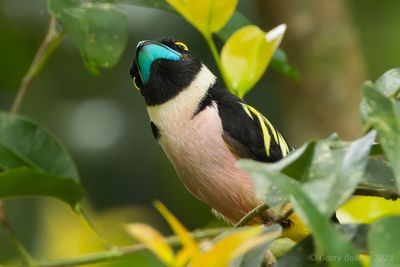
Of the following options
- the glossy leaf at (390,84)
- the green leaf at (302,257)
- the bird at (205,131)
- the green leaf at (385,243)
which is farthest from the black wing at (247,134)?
the green leaf at (385,243)

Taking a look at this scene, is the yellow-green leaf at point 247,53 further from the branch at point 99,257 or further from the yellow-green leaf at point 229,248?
the yellow-green leaf at point 229,248

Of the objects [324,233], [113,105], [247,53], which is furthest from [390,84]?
[113,105]

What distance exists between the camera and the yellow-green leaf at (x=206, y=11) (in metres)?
1.55

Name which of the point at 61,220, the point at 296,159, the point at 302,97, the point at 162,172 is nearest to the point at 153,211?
the point at 162,172

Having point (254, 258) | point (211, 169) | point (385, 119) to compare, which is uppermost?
point (385, 119)

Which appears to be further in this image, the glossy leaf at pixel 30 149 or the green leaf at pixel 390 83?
the glossy leaf at pixel 30 149

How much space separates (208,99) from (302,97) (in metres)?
1.17

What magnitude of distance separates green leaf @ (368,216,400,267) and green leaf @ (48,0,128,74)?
0.84m

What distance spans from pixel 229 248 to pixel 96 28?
909 millimetres

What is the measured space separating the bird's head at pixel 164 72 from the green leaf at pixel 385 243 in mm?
1144

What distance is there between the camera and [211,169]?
1.89 metres

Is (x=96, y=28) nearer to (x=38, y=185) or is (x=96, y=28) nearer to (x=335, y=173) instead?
(x=38, y=185)

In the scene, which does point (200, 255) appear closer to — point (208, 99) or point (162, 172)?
point (208, 99)

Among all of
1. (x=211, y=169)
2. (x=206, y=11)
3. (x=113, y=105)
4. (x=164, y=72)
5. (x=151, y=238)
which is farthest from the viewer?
(x=113, y=105)
